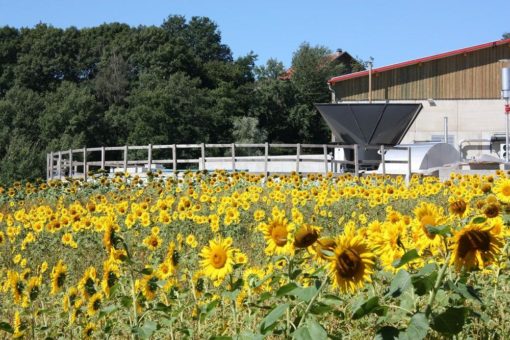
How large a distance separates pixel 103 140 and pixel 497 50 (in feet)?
87.3

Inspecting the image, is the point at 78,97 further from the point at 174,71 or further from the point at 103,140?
the point at 174,71

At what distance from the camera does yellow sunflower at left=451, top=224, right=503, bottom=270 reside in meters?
2.17

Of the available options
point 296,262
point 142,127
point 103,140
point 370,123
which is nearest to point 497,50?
point 370,123

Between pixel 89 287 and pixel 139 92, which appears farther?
pixel 139 92

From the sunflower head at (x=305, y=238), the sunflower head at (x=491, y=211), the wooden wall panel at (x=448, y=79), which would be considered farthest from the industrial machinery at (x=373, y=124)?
the sunflower head at (x=305, y=238)

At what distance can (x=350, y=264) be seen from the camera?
7.02 ft

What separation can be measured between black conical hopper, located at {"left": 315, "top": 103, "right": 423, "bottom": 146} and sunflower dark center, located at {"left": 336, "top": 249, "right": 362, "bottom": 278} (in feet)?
76.3

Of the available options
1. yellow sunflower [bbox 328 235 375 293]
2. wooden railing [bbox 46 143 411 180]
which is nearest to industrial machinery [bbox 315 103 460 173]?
wooden railing [bbox 46 143 411 180]

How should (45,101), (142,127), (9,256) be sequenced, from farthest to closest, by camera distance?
(45,101) < (142,127) < (9,256)

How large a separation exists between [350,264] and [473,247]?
13.5 inches

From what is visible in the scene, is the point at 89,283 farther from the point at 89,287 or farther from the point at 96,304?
the point at 96,304

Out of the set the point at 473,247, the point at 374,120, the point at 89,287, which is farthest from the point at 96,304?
the point at 374,120

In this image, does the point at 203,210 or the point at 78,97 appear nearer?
the point at 203,210

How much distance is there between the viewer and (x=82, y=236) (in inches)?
286
